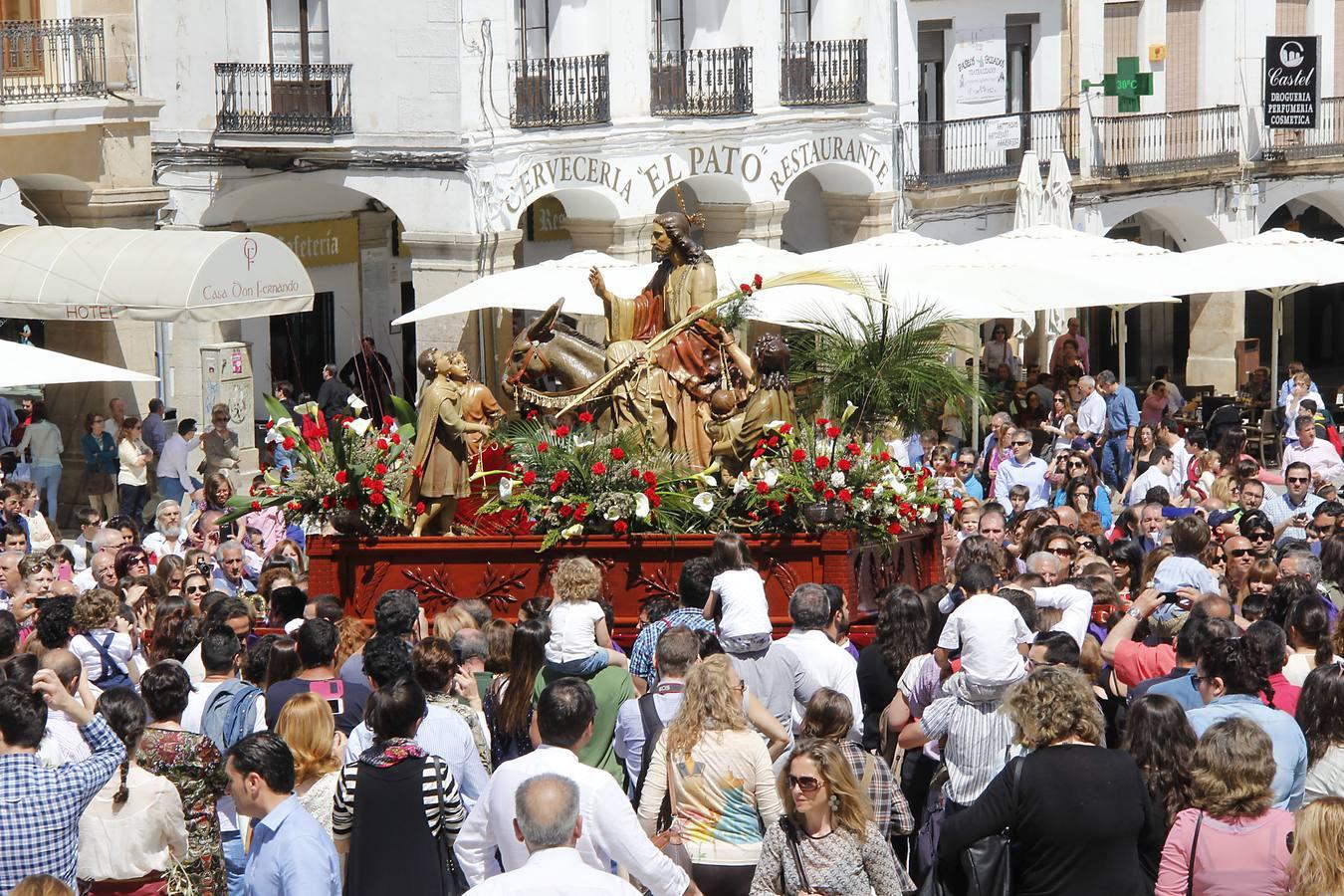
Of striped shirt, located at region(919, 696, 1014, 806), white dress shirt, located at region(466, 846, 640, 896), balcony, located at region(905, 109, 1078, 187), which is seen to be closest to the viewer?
white dress shirt, located at region(466, 846, 640, 896)

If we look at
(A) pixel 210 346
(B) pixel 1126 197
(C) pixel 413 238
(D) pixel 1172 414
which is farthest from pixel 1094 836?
(B) pixel 1126 197

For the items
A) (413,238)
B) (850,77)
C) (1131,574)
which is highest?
(850,77)

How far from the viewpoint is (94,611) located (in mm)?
11055

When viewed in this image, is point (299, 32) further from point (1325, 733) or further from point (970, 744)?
point (1325, 733)

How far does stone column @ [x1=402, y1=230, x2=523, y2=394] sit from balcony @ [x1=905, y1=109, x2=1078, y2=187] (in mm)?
6755

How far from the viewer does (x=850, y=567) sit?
544 inches

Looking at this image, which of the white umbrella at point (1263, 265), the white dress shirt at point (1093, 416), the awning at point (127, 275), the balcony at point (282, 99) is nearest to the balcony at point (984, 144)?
the white umbrella at point (1263, 265)

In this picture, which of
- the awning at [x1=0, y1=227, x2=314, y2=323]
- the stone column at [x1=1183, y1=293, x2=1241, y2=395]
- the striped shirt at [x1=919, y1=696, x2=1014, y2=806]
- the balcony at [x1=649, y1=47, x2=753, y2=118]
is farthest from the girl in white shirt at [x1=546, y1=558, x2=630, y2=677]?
the stone column at [x1=1183, y1=293, x2=1241, y2=395]

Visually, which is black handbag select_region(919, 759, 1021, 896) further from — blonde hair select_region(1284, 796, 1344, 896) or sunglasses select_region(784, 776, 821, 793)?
blonde hair select_region(1284, 796, 1344, 896)

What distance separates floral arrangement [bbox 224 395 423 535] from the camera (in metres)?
14.4

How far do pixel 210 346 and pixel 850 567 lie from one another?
38.4ft

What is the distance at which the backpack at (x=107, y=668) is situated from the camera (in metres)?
11.0

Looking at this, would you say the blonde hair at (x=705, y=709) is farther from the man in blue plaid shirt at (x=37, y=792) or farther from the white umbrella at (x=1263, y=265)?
the white umbrella at (x=1263, y=265)

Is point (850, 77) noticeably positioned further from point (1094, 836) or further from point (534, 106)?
point (1094, 836)
